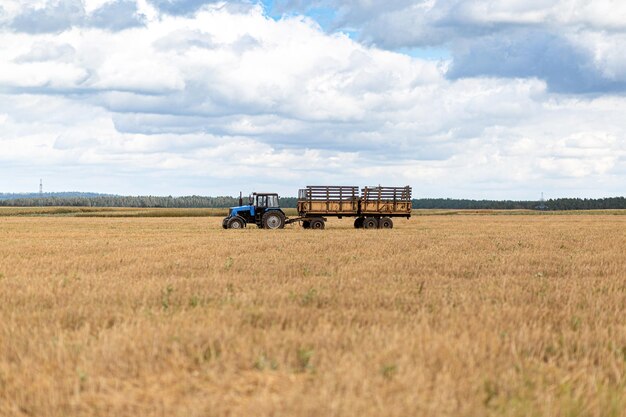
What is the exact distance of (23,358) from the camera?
7352 millimetres

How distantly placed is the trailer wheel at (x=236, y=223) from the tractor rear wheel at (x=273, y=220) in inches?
60.8

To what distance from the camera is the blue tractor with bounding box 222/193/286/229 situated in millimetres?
38750

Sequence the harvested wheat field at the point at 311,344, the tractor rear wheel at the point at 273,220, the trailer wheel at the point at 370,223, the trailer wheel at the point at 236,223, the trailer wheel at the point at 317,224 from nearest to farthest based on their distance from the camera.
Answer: the harvested wheat field at the point at 311,344 < the tractor rear wheel at the point at 273,220 < the trailer wheel at the point at 236,223 < the trailer wheel at the point at 317,224 < the trailer wheel at the point at 370,223

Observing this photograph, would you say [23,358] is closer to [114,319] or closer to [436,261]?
[114,319]

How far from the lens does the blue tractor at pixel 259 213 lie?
3875 centimetres

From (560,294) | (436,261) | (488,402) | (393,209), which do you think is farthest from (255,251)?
(393,209)

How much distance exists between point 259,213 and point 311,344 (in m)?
31.7

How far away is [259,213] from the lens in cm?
3925

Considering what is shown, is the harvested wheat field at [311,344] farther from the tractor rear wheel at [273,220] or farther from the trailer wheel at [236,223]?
the trailer wheel at [236,223]

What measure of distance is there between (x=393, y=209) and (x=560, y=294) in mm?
30206

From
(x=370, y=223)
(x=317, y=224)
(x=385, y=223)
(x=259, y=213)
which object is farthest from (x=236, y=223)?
(x=385, y=223)

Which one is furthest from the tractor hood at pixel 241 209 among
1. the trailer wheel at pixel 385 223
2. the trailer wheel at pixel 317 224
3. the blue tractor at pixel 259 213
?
the trailer wheel at pixel 385 223

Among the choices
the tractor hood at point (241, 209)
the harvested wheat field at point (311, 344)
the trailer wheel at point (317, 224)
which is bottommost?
the harvested wheat field at point (311, 344)

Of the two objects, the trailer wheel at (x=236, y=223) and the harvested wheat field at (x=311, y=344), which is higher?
the trailer wheel at (x=236, y=223)
